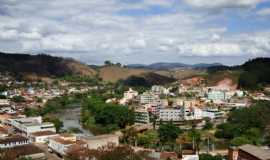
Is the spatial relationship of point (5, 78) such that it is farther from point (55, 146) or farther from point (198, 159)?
point (198, 159)

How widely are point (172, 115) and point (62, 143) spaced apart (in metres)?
19.6

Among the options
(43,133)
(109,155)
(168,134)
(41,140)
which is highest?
(109,155)

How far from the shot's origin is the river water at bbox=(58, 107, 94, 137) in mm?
41513

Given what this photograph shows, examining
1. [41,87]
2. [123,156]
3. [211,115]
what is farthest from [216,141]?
[41,87]

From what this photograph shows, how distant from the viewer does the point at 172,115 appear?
46.3 metres

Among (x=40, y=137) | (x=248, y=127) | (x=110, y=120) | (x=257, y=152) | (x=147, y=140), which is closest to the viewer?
(x=257, y=152)

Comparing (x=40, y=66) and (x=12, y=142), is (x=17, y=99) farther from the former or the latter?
(x=40, y=66)

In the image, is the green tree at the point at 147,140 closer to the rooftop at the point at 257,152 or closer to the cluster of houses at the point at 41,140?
the cluster of houses at the point at 41,140

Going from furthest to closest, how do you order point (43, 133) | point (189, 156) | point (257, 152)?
point (43, 133)
point (189, 156)
point (257, 152)

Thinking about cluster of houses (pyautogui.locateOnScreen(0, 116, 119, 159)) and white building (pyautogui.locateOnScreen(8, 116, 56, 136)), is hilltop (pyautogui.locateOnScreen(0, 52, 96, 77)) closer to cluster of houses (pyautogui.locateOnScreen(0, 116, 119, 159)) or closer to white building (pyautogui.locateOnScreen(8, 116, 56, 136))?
white building (pyautogui.locateOnScreen(8, 116, 56, 136))

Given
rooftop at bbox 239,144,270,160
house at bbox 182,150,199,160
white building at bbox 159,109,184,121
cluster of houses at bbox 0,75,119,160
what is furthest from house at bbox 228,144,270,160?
white building at bbox 159,109,184,121

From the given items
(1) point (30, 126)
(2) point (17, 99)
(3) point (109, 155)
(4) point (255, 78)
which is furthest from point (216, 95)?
(3) point (109, 155)

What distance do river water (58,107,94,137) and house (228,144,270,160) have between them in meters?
16.9

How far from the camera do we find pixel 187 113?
4628cm
